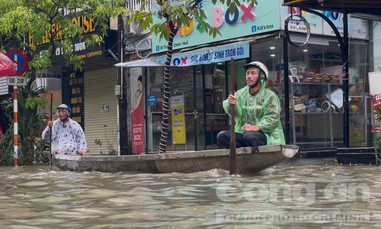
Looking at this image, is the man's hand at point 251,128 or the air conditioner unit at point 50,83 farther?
the air conditioner unit at point 50,83

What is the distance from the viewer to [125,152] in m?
17.2

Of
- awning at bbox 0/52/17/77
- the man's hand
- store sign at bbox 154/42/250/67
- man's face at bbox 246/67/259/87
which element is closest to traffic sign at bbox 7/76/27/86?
awning at bbox 0/52/17/77

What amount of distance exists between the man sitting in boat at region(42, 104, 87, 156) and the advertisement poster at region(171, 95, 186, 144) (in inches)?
209

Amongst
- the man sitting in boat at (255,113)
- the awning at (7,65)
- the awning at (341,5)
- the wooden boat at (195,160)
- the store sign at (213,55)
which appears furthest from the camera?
the store sign at (213,55)

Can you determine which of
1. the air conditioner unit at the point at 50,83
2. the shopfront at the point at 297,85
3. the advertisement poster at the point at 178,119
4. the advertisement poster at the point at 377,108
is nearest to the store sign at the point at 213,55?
the shopfront at the point at 297,85

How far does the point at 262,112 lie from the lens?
8.32 metres

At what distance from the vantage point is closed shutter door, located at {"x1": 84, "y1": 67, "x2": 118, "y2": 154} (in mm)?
18234

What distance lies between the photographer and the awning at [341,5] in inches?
425

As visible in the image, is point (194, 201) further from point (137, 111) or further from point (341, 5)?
point (137, 111)

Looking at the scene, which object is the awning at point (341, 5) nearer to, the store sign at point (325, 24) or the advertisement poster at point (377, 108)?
the store sign at point (325, 24)

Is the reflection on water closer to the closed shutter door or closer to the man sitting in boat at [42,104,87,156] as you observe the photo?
the man sitting in boat at [42,104,87,156]

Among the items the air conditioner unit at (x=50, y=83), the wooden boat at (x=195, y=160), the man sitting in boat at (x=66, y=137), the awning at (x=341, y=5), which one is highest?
the awning at (x=341, y=5)

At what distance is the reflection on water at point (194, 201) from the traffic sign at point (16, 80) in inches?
166

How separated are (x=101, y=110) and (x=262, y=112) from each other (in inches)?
436
